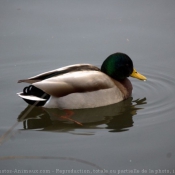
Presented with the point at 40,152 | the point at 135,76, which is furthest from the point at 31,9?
the point at 40,152

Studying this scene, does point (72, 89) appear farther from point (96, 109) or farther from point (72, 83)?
point (96, 109)

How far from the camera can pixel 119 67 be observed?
653 centimetres

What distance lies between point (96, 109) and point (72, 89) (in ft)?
1.41

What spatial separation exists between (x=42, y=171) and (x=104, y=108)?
1946 millimetres

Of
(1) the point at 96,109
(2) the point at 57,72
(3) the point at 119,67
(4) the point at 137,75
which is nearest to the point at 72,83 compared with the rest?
(2) the point at 57,72

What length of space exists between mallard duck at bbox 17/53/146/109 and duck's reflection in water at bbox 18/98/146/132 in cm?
10

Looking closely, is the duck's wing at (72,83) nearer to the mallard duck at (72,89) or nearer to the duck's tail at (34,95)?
the mallard duck at (72,89)

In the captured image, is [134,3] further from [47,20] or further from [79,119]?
[79,119]

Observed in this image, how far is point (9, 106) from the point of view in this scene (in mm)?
6152

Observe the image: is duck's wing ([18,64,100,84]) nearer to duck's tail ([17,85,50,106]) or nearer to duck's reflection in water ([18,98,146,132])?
duck's tail ([17,85,50,106])

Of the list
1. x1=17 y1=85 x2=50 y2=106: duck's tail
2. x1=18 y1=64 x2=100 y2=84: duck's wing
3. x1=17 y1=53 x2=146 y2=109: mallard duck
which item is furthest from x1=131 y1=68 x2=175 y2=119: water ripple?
x1=17 y1=85 x2=50 y2=106: duck's tail

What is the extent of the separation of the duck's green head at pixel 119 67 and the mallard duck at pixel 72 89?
0.17 metres

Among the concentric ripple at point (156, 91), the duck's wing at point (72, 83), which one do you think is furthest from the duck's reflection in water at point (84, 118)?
the duck's wing at point (72, 83)

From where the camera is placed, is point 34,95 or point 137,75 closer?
point 34,95
